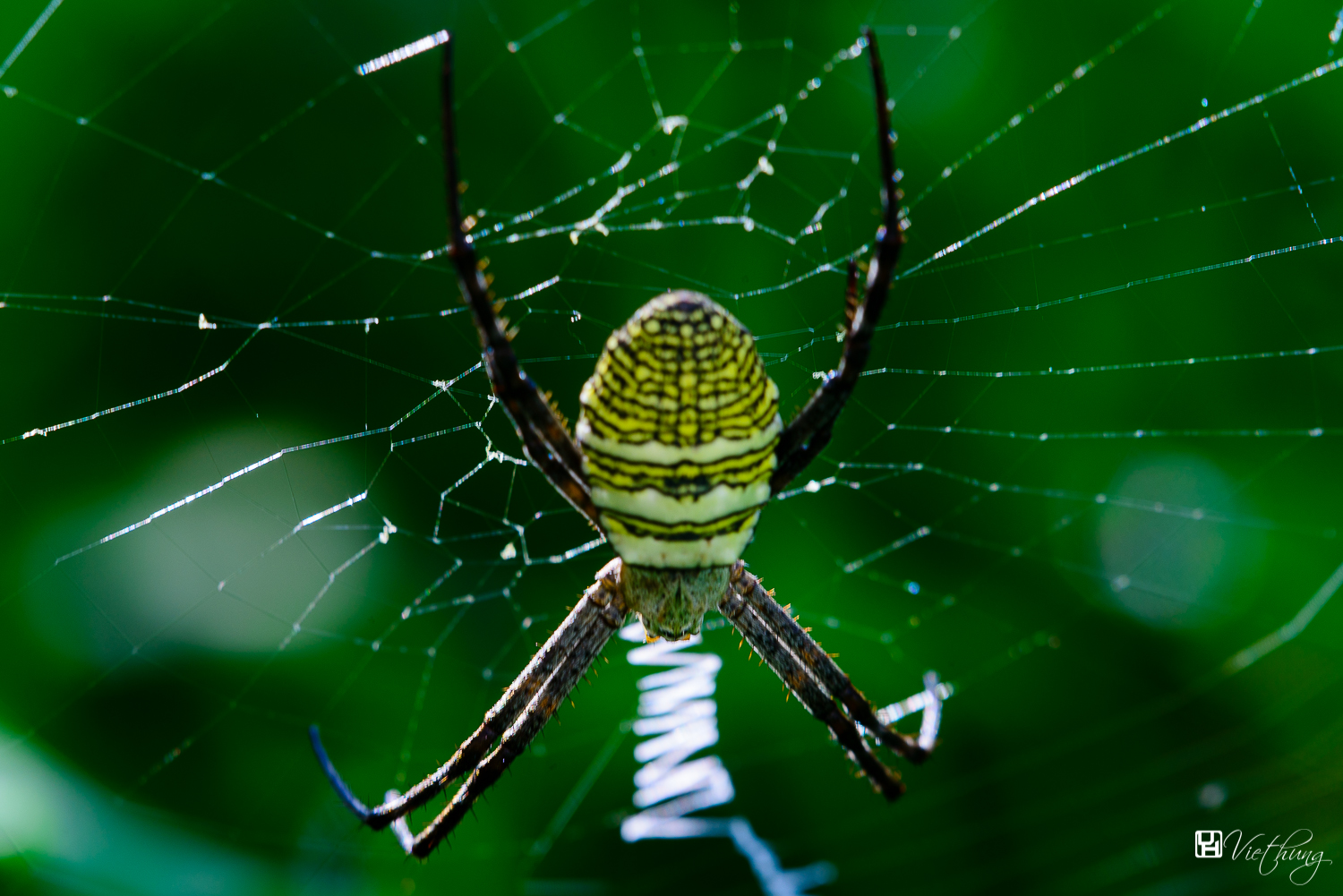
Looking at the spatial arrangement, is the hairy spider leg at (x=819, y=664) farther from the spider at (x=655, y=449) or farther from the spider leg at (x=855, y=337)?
the spider leg at (x=855, y=337)

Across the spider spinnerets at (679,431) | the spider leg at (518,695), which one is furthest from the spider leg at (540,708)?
the spider spinnerets at (679,431)

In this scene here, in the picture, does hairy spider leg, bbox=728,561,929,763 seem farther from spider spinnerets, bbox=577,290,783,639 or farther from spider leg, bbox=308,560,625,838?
spider spinnerets, bbox=577,290,783,639

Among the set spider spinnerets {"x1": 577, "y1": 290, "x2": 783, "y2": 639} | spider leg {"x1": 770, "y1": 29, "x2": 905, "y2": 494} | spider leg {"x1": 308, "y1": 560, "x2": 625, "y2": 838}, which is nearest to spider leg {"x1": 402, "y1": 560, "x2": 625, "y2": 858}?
spider leg {"x1": 308, "y1": 560, "x2": 625, "y2": 838}

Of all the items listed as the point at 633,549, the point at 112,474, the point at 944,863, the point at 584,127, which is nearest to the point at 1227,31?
→ the point at 584,127

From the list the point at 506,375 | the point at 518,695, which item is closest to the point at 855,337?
the point at 506,375

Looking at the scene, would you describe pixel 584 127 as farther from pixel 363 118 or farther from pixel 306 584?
pixel 306 584

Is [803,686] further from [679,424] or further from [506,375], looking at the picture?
[506,375]
